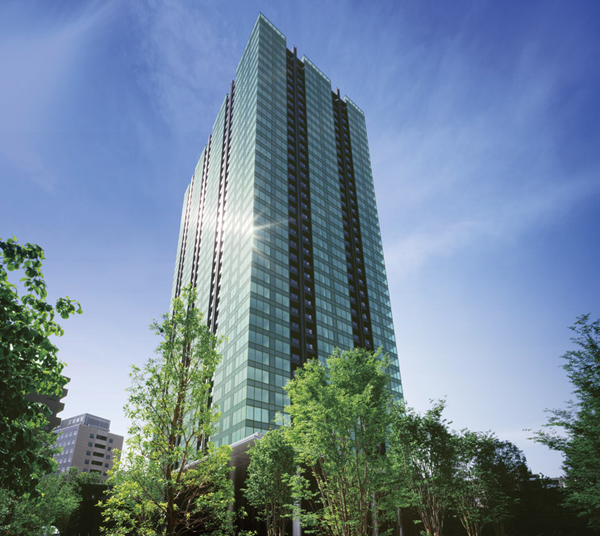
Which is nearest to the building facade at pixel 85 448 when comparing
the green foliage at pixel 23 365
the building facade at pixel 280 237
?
the building facade at pixel 280 237

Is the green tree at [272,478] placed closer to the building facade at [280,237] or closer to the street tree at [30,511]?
the street tree at [30,511]

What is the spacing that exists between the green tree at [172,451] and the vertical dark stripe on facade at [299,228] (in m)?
42.7

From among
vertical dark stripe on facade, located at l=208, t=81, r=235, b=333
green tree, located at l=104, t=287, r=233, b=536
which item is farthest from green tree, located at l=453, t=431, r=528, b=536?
vertical dark stripe on facade, located at l=208, t=81, r=235, b=333

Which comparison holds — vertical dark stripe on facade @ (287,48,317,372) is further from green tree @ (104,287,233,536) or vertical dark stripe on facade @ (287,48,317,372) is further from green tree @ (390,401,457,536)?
green tree @ (104,287,233,536)

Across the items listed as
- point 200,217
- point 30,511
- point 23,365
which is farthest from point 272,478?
point 200,217

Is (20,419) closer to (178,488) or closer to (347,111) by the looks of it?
(178,488)

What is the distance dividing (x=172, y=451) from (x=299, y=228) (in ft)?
201

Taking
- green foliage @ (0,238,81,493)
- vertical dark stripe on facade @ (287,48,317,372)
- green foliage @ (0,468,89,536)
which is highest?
vertical dark stripe on facade @ (287,48,317,372)

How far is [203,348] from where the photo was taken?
17.4 metres

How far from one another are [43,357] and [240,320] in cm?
5265

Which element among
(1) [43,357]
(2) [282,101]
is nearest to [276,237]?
(2) [282,101]

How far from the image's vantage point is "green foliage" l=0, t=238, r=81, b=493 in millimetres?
7117

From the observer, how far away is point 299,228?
74.4m

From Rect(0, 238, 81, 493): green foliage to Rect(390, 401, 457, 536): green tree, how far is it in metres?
21.7
